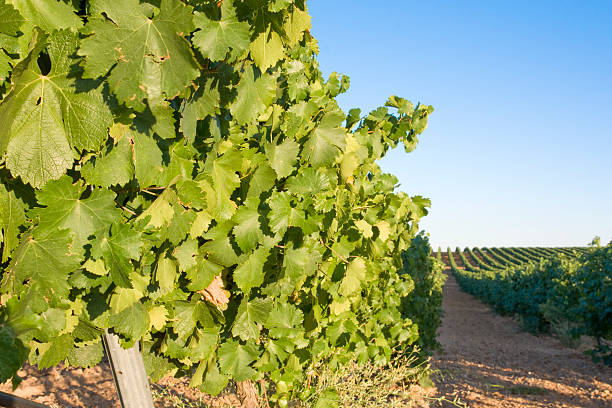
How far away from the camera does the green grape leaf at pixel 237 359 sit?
2.24 metres

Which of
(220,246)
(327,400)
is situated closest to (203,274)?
(220,246)

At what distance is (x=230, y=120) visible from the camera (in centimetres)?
197

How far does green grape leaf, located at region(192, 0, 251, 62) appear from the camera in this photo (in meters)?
1.37

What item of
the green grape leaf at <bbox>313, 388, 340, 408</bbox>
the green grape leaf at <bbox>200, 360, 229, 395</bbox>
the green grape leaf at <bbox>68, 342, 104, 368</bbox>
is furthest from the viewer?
the green grape leaf at <bbox>313, 388, 340, 408</bbox>

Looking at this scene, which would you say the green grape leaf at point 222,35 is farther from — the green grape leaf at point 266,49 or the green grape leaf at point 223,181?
the green grape leaf at point 223,181

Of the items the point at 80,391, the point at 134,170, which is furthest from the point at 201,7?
the point at 80,391

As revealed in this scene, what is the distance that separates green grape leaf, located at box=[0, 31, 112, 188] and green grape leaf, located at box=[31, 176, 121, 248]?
0.36 feet

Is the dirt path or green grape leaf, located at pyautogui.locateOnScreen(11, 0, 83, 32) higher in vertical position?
green grape leaf, located at pyautogui.locateOnScreen(11, 0, 83, 32)

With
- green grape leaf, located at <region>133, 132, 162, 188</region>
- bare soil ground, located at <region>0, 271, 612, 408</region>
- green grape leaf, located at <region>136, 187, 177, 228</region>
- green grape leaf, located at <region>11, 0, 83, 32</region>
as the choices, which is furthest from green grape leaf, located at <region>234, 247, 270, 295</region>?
bare soil ground, located at <region>0, 271, 612, 408</region>

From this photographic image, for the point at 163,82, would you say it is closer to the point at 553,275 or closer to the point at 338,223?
the point at 338,223

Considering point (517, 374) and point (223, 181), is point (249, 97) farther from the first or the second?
point (517, 374)

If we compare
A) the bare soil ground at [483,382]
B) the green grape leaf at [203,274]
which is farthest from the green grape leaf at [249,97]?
the bare soil ground at [483,382]

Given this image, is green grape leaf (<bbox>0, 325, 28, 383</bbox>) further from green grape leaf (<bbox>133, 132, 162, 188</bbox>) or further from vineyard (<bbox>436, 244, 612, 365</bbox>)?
vineyard (<bbox>436, 244, 612, 365</bbox>)

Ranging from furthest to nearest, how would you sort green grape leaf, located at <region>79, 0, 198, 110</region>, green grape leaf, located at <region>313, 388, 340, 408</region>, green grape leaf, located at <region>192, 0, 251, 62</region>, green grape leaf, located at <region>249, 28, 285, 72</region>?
green grape leaf, located at <region>313, 388, 340, 408</region> < green grape leaf, located at <region>249, 28, 285, 72</region> < green grape leaf, located at <region>192, 0, 251, 62</region> < green grape leaf, located at <region>79, 0, 198, 110</region>
